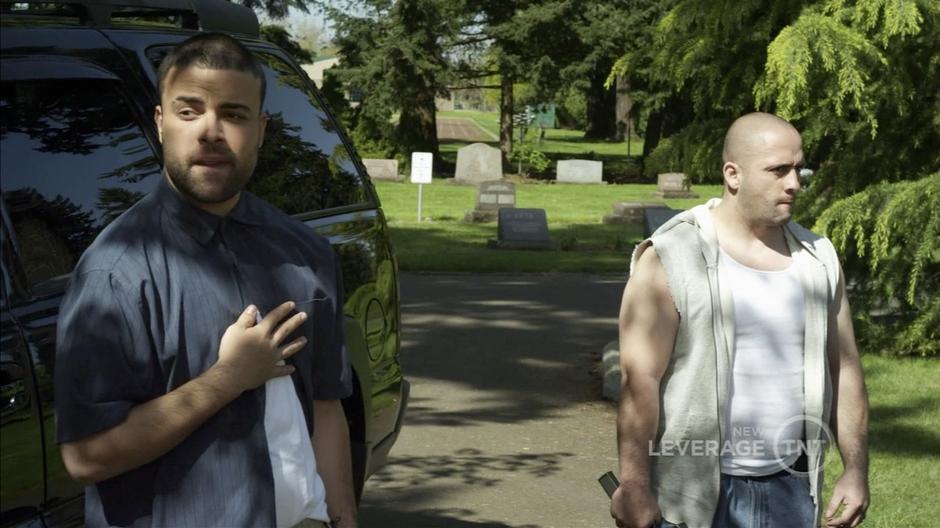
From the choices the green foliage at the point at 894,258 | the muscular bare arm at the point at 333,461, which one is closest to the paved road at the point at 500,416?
the green foliage at the point at 894,258

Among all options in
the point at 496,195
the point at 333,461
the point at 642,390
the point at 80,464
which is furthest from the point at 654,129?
the point at 80,464

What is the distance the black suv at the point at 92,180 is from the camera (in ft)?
11.7

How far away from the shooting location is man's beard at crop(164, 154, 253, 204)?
9.16 ft

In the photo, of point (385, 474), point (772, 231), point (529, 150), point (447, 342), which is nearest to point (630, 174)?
point (529, 150)

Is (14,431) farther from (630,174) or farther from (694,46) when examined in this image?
(630,174)

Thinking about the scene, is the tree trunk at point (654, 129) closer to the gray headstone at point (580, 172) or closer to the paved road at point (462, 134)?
the gray headstone at point (580, 172)

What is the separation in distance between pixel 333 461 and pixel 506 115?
4429cm

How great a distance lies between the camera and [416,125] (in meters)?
44.2

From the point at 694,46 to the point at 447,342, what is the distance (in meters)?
3.60

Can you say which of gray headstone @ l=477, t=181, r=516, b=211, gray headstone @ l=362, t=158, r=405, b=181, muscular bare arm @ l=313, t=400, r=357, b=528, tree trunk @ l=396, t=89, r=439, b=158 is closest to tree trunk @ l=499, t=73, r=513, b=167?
tree trunk @ l=396, t=89, r=439, b=158

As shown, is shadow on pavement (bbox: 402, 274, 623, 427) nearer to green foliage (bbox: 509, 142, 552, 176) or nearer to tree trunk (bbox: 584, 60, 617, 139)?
green foliage (bbox: 509, 142, 552, 176)

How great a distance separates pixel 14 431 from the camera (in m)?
3.45

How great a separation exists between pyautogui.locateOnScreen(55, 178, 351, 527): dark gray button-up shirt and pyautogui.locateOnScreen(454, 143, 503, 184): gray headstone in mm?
36985

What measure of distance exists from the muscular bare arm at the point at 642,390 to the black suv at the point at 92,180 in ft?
4.27
